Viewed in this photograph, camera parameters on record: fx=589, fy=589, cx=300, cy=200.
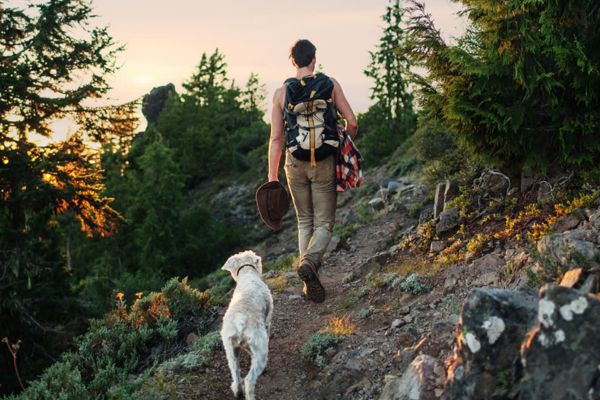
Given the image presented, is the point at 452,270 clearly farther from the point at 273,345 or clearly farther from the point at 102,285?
the point at 102,285

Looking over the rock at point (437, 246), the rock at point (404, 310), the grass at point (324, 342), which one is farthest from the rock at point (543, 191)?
the grass at point (324, 342)

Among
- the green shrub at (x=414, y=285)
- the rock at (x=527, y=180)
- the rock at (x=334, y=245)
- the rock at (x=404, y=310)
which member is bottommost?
the rock at (x=334, y=245)

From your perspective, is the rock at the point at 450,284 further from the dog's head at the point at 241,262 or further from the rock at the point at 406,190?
the rock at the point at 406,190

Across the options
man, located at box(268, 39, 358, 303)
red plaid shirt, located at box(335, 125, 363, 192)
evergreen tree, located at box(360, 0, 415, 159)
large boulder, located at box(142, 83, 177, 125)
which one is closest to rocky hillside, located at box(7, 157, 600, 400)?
man, located at box(268, 39, 358, 303)

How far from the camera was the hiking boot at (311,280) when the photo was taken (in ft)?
23.9

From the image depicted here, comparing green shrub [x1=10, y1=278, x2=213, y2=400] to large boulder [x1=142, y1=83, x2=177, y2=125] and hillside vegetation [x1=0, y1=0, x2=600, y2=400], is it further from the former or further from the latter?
large boulder [x1=142, y1=83, x2=177, y2=125]

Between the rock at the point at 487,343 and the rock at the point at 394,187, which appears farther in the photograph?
the rock at the point at 394,187

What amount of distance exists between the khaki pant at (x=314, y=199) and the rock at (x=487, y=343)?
138 inches

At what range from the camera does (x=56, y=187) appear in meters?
15.2

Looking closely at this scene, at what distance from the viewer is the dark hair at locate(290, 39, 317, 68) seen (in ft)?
22.9

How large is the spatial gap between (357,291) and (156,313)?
8.85ft

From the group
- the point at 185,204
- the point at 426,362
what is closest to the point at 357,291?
the point at 426,362

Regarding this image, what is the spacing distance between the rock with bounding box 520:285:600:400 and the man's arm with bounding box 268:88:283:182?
4.33m

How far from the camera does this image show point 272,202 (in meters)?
7.54
